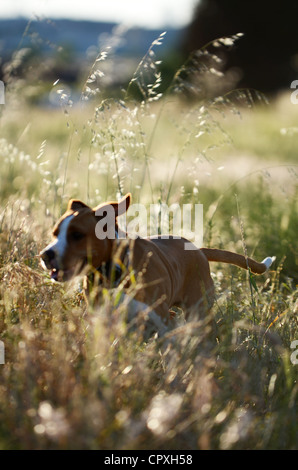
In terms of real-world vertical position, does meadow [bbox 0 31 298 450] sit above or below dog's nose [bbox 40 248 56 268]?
below

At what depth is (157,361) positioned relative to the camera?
3199 mm

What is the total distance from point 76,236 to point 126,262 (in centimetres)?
34

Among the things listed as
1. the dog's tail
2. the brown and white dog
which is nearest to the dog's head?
the brown and white dog

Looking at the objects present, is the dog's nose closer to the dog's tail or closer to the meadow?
the meadow

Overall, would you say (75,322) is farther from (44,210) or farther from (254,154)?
(254,154)

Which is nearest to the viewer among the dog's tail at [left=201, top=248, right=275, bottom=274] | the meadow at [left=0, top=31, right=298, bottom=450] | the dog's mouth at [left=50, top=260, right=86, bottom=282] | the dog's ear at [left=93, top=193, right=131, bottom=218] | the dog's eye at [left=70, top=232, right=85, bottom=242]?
the meadow at [left=0, top=31, right=298, bottom=450]

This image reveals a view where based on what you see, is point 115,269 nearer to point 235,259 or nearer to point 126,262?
point 126,262

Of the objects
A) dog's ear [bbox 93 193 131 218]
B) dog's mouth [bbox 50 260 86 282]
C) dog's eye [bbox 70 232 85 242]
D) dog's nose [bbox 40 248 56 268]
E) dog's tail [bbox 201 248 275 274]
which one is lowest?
dog's tail [bbox 201 248 275 274]

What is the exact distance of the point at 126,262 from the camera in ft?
12.1

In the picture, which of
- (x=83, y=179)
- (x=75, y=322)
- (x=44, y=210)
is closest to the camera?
(x=75, y=322)

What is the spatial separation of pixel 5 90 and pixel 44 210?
112 centimetres

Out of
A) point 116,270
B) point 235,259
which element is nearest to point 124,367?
point 116,270

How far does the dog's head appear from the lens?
344cm
